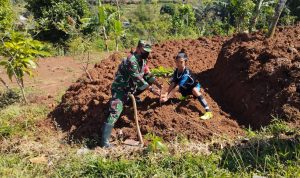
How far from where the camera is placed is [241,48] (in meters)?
6.63

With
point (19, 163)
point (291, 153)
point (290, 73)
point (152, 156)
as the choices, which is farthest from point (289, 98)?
point (19, 163)

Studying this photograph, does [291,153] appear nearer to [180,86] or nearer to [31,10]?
[180,86]

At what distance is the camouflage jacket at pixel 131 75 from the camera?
18.6 feet

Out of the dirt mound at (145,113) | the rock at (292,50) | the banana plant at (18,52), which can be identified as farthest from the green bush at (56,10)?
the rock at (292,50)

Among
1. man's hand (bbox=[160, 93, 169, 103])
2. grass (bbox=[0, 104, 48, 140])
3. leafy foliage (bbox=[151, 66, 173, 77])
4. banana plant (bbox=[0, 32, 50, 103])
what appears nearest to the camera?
man's hand (bbox=[160, 93, 169, 103])

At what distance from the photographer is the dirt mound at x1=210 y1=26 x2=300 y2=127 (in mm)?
5580

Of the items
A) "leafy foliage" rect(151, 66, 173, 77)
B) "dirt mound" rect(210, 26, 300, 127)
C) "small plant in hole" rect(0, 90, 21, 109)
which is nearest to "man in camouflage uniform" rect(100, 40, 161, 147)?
"leafy foliage" rect(151, 66, 173, 77)

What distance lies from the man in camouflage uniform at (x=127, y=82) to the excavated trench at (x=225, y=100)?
0.31 metres

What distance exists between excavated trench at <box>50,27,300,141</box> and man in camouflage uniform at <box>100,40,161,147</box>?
1.02 ft

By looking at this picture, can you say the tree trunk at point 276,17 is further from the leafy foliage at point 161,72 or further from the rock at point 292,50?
the leafy foliage at point 161,72

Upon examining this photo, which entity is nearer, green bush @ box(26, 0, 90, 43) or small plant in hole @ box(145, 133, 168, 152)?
small plant in hole @ box(145, 133, 168, 152)

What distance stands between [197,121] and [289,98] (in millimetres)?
1315

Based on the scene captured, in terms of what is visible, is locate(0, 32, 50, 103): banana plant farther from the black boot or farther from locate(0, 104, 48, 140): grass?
the black boot

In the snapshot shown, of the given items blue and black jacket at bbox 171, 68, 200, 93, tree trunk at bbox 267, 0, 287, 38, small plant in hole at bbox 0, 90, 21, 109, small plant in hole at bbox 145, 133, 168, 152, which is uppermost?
tree trunk at bbox 267, 0, 287, 38
